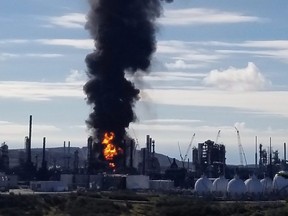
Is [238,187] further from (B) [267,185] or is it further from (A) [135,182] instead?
(A) [135,182]

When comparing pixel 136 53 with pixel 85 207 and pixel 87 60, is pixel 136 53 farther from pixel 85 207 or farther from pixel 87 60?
pixel 85 207

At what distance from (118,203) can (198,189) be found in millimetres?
61821

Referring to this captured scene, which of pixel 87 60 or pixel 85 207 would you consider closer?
pixel 85 207

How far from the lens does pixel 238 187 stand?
172 m

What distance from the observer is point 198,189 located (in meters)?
173

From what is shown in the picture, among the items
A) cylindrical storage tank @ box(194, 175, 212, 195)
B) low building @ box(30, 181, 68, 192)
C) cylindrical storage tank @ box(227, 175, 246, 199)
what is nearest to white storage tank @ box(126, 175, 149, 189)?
cylindrical storage tank @ box(194, 175, 212, 195)

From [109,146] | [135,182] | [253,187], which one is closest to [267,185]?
[253,187]

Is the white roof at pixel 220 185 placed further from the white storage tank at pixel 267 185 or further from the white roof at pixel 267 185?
the white roof at pixel 267 185

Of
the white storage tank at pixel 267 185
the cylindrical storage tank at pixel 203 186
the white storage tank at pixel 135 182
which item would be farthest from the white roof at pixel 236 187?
the white storage tank at pixel 135 182

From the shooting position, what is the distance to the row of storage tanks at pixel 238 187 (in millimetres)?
168725

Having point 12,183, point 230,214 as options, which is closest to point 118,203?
point 230,214

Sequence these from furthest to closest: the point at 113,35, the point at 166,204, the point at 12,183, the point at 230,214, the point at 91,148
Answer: the point at 12,183 → the point at 91,148 → the point at 113,35 → the point at 166,204 → the point at 230,214

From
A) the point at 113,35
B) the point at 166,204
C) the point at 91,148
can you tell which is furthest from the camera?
the point at 91,148

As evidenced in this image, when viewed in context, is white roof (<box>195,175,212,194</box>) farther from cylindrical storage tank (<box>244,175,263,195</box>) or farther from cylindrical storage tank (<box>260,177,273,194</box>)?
cylindrical storage tank (<box>260,177,273,194</box>)
